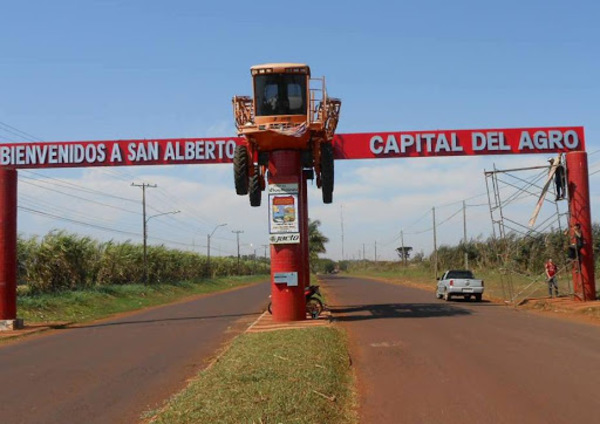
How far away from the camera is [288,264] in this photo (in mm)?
18422

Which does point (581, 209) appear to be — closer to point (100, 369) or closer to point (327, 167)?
point (327, 167)

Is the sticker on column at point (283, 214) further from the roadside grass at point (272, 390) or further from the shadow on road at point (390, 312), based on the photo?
the roadside grass at point (272, 390)

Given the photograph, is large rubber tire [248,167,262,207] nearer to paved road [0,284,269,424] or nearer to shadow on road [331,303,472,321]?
paved road [0,284,269,424]

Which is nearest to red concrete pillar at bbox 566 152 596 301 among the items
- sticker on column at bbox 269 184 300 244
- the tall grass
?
sticker on column at bbox 269 184 300 244

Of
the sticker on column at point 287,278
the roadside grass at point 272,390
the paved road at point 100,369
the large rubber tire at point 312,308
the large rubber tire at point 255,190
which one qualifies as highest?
the large rubber tire at point 255,190

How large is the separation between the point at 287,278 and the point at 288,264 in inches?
18.1

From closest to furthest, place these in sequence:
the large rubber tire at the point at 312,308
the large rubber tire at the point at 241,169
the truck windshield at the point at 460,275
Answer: the large rubber tire at the point at 241,169 < the large rubber tire at the point at 312,308 < the truck windshield at the point at 460,275

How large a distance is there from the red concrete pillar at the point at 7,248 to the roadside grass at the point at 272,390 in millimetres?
12458

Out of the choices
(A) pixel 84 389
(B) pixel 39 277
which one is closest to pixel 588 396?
(A) pixel 84 389


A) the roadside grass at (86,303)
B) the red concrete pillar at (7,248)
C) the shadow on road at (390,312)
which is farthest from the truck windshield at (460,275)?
the red concrete pillar at (7,248)

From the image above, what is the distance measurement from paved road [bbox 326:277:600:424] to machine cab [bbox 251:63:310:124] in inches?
261

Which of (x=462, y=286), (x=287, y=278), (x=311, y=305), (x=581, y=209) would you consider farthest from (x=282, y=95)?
(x=462, y=286)

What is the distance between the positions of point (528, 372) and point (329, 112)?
36.0ft

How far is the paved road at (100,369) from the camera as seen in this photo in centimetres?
824
